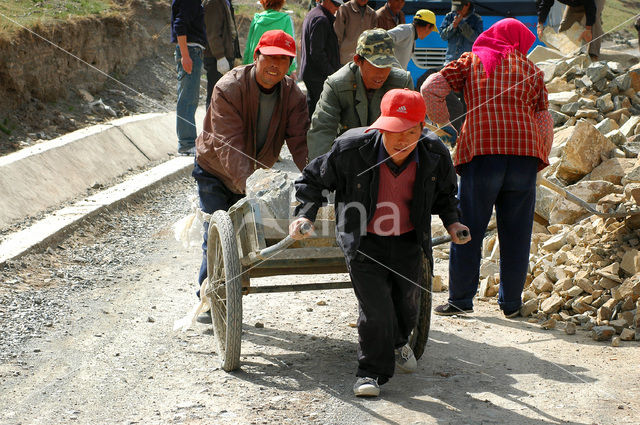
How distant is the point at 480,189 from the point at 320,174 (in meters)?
1.56

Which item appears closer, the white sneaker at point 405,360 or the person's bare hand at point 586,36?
the white sneaker at point 405,360

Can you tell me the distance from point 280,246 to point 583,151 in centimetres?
393

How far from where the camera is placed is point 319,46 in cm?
862

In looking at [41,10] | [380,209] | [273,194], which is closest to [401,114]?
[380,209]

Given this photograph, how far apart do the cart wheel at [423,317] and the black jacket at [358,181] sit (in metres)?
0.34

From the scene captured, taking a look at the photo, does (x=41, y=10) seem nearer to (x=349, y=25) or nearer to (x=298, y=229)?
(x=349, y=25)

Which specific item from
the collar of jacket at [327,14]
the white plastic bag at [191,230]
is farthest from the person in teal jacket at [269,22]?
the white plastic bag at [191,230]

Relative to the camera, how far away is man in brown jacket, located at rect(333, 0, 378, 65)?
9.39 m

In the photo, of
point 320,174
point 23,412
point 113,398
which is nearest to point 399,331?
point 320,174

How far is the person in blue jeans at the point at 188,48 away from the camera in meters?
9.89

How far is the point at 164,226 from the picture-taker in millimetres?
8281

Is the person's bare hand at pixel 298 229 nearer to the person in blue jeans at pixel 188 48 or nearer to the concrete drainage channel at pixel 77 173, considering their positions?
the concrete drainage channel at pixel 77 173

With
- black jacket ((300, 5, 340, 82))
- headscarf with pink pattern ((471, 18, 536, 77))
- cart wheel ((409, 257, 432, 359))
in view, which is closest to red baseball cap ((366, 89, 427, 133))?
cart wheel ((409, 257, 432, 359))

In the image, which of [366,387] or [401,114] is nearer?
[401,114]
